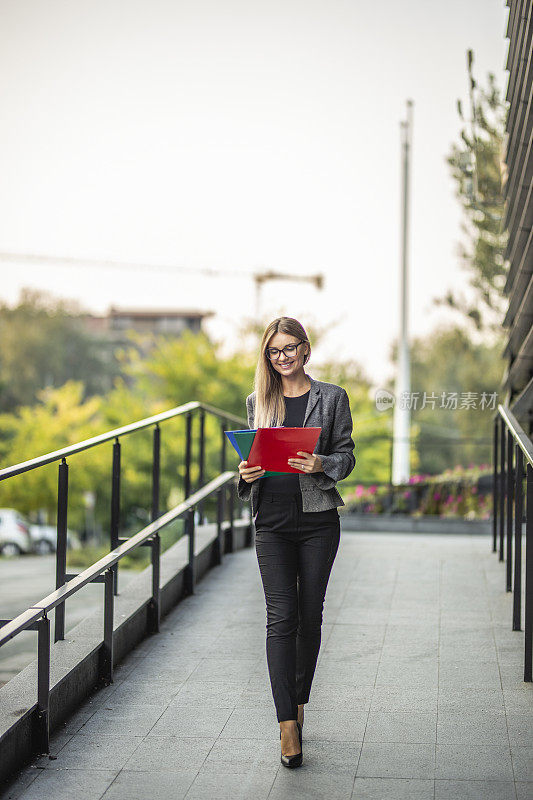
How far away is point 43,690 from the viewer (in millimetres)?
4031

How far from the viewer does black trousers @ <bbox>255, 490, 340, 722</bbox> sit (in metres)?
3.88

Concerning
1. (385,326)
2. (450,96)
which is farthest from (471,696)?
(385,326)

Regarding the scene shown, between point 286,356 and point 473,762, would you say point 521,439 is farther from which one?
point 473,762

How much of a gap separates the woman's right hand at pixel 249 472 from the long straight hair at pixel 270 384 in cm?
20

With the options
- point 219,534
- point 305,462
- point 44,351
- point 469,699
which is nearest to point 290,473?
point 305,462

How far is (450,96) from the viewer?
2486 cm

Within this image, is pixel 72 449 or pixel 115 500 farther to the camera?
pixel 115 500

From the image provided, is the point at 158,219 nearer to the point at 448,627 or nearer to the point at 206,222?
the point at 206,222

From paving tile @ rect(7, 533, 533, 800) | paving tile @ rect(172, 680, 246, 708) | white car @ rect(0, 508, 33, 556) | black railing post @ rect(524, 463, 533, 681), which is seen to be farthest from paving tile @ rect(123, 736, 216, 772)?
white car @ rect(0, 508, 33, 556)

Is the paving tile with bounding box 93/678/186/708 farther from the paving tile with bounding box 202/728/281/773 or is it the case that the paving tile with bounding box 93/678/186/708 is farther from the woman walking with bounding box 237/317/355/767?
the woman walking with bounding box 237/317/355/767

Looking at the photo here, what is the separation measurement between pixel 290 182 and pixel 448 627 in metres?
38.0

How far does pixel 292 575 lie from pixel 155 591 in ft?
6.64

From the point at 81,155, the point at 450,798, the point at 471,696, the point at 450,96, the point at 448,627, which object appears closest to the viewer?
the point at 450,798
